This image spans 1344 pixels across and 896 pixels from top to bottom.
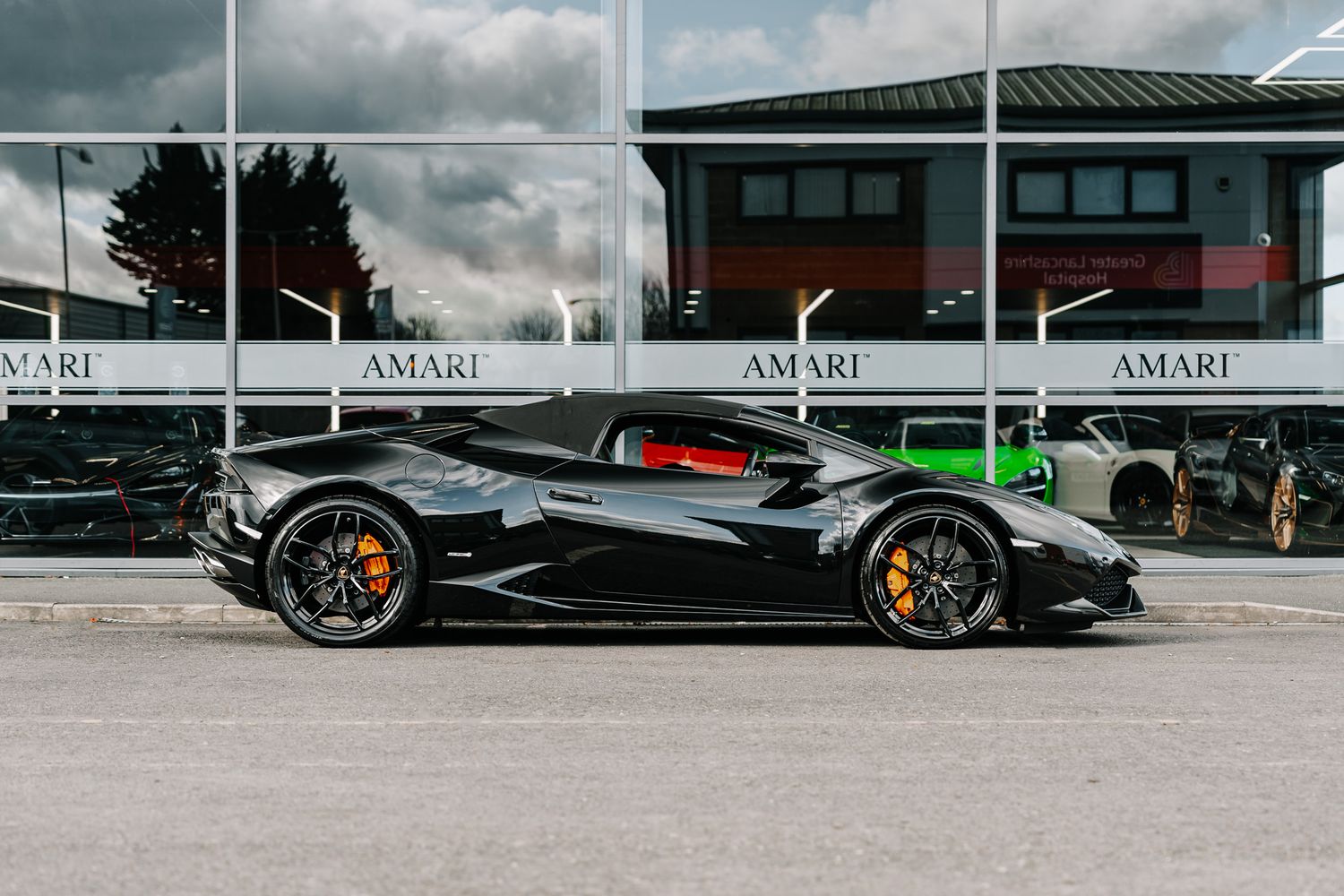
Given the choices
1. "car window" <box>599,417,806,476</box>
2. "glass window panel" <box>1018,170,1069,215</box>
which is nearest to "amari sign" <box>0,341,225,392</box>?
"car window" <box>599,417,806,476</box>

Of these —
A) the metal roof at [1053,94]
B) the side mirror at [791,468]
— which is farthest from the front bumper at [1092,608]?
the metal roof at [1053,94]

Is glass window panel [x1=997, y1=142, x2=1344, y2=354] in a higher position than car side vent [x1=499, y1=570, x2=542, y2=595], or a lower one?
higher

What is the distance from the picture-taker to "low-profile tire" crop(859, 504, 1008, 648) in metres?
7.21

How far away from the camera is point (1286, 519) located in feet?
→ 36.4

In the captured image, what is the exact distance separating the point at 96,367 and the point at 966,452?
6.65m

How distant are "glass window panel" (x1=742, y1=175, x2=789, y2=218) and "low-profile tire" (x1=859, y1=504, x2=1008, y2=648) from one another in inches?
179

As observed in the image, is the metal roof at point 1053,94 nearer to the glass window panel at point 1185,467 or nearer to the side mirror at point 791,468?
the glass window panel at point 1185,467

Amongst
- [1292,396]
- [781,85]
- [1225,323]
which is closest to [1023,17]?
[781,85]

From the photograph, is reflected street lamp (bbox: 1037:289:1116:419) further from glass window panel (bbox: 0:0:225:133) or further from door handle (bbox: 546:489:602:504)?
glass window panel (bbox: 0:0:225:133)

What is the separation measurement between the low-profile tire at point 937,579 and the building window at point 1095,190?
472 centimetres

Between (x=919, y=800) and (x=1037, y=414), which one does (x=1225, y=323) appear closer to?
(x=1037, y=414)

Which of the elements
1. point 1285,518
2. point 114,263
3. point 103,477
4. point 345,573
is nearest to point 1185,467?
point 1285,518

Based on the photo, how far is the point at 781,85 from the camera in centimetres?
1137

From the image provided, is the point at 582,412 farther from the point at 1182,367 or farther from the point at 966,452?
the point at 1182,367
